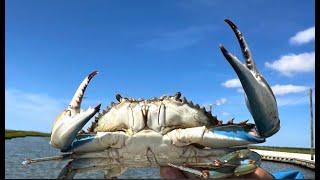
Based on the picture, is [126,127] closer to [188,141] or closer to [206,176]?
[188,141]

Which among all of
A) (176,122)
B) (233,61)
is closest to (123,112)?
(176,122)

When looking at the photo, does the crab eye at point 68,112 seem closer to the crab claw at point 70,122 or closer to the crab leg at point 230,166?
the crab claw at point 70,122

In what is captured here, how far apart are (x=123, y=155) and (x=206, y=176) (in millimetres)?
1166

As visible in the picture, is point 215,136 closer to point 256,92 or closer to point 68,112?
point 256,92

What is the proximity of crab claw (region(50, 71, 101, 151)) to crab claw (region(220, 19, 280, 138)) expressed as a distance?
1.72m

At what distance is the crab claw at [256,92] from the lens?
552 centimetres

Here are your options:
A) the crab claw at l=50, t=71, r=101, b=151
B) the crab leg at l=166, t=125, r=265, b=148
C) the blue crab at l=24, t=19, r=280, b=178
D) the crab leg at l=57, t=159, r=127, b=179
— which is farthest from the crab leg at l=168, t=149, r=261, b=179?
the crab claw at l=50, t=71, r=101, b=151

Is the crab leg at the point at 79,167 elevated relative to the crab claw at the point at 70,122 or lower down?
lower down

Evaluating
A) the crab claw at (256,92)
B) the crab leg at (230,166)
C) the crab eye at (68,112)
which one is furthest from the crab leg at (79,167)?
the crab claw at (256,92)

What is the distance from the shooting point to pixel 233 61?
215 inches

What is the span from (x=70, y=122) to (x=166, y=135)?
1225mm

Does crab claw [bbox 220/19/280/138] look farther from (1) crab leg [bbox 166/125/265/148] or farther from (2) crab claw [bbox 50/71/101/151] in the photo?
(2) crab claw [bbox 50/71/101/151]
